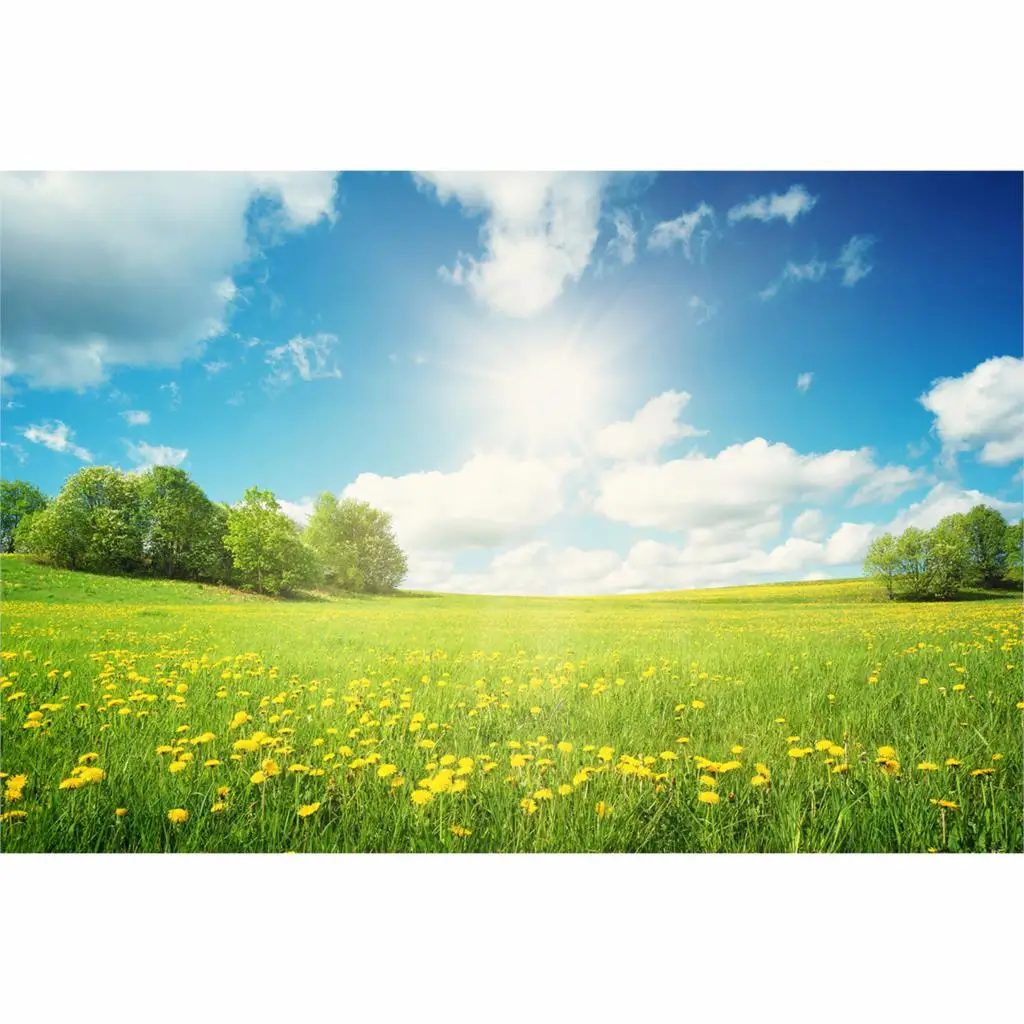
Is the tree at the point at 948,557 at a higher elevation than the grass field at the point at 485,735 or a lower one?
higher

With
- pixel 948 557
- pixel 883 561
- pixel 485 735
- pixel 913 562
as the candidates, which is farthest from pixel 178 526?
pixel 948 557

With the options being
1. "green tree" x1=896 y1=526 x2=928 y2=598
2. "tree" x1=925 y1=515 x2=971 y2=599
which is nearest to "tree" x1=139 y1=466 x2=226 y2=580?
"green tree" x1=896 y1=526 x2=928 y2=598

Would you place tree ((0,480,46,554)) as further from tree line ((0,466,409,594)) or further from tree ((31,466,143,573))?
tree ((31,466,143,573))

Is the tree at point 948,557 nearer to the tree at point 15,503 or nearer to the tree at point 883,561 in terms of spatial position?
the tree at point 883,561

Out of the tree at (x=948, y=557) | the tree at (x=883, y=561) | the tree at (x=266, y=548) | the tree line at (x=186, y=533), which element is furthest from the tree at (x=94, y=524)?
the tree at (x=948, y=557)

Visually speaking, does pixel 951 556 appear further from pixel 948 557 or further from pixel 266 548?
pixel 266 548
